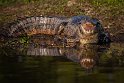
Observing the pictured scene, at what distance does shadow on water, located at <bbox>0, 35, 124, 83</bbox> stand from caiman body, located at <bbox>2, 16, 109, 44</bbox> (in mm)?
644

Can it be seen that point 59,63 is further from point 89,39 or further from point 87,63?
point 89,39

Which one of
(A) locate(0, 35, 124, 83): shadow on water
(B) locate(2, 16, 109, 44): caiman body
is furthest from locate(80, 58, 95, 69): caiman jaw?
(B) locate(2, 16, 109, 44): caiman body

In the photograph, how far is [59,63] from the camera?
13227 millimetres

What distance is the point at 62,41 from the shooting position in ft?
57.9

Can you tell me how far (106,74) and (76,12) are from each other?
1015 centimetres

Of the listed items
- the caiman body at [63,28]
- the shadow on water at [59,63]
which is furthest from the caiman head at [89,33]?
the shadow on water at [59,63]

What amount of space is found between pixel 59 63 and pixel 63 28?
5.96 metres

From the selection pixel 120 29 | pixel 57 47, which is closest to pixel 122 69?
pixel 57 47

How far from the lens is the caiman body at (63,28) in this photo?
17.1 meters

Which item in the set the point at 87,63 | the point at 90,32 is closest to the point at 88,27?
the point at 90,32

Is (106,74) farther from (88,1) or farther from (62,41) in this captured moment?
(88,1)

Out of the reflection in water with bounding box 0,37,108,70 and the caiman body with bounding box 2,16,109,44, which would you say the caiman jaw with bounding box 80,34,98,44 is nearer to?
the caiman body with bounding box 2,16,109,44

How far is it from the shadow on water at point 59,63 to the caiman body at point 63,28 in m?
0.64

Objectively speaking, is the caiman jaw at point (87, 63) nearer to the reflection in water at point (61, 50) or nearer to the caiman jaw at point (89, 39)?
the reflection in water at point (61, 50)
